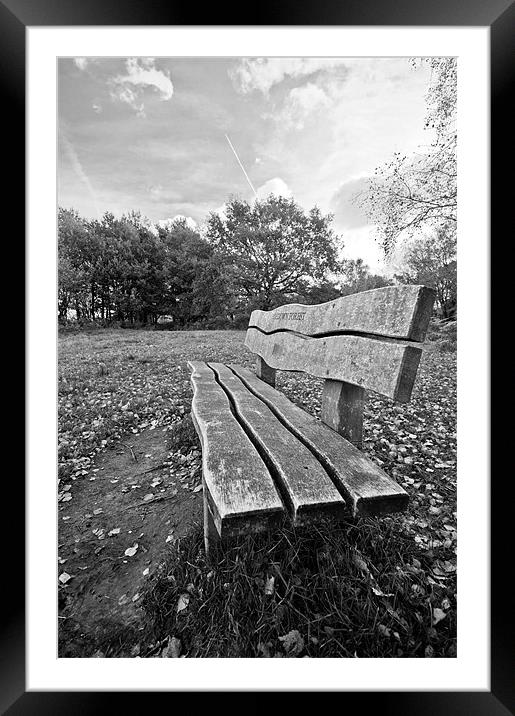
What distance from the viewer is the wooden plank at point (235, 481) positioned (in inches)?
24.2

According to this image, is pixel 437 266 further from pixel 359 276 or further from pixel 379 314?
pixel 379 314

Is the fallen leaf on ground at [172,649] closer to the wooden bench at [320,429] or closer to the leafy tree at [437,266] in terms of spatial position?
the wooden bench at [320,429]

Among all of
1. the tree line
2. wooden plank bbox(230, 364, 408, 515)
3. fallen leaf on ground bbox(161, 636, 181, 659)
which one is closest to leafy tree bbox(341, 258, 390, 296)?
the tree line

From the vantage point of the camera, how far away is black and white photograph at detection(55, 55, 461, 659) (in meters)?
0.91

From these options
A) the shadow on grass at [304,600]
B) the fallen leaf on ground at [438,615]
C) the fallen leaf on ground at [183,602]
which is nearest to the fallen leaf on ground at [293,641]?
the shadow on grass at [304,600]

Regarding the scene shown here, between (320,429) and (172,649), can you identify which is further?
(320,429)

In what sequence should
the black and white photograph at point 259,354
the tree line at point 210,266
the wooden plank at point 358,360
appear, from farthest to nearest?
the tree line at point 210,266 → the black and white photograph at point 259,354 → the wooden plank at point 358,360

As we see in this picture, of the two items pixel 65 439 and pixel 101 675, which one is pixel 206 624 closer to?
pixel 101 675

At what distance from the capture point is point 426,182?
1.94 meters

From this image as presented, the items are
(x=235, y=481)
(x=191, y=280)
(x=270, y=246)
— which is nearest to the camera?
(x=235, y=481)

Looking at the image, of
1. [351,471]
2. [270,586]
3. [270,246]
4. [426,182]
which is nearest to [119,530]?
[270,586]
